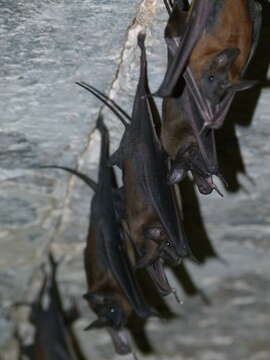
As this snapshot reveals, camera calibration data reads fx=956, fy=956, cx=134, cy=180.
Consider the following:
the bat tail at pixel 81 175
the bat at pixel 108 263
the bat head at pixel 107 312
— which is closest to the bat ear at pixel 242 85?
the bat at pixel 108 263

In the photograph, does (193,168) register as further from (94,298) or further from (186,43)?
(94,298)

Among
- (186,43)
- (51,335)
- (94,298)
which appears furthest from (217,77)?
(94,298)

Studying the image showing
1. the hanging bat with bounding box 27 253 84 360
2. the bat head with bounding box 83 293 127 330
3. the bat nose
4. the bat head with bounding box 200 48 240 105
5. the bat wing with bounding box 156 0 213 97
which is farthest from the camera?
the bat head with bounding box 83 293 127 330

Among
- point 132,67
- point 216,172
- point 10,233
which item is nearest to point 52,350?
point 216,172

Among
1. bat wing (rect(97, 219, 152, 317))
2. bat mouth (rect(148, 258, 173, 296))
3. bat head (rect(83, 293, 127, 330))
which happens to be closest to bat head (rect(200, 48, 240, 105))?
bat mouth (rect(148, 258, 173, 296))

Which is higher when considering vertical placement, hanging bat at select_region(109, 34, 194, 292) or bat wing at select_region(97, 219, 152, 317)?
hanging bat at select_region(109, 34, 194, 292)

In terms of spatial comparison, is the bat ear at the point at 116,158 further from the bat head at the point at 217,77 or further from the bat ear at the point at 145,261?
the bat head at the point at 217,77

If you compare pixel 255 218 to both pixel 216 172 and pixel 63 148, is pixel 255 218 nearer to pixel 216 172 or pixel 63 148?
pixel 63 148

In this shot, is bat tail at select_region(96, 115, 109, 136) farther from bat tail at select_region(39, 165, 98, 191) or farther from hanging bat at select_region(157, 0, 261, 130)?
hanging bat at select_region(157, 0, 261, 130)
